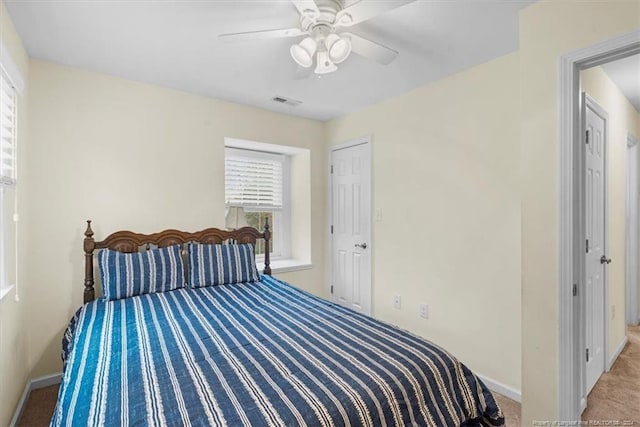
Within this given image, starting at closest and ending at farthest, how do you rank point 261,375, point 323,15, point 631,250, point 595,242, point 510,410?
point 261,375 < point 323,15 < point 510,410 < point 595,242 < point 631,250

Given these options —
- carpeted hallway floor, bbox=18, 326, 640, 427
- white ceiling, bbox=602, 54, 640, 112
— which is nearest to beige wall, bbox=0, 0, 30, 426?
carpeted hallway floor, bbox=18, 326, 640, 427

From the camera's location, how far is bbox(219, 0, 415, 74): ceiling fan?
4.73 ft

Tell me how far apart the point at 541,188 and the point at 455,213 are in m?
0.85

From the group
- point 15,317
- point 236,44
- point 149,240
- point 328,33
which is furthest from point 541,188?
point 15,317

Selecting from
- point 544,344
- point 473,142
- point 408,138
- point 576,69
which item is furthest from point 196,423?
point 408,138

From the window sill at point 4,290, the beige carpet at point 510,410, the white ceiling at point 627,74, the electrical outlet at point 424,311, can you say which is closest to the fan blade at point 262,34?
the window sill at point 4,290

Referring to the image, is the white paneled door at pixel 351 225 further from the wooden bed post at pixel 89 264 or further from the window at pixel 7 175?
the window at pixel 7 175

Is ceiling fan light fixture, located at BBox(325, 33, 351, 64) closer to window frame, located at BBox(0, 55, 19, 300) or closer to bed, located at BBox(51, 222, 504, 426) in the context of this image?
bed, located at BBox(51, 222, 504, 426)

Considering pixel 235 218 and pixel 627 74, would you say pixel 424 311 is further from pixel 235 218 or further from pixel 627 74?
pixel 627 74

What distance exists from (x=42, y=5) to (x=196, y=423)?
217 cm

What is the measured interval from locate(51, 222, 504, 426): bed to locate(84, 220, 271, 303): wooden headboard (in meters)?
0.42

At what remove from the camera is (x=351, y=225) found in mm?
3523

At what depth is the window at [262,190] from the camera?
3566mm

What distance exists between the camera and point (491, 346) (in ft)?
7.54
